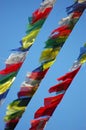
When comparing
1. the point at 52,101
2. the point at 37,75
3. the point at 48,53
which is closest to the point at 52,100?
the point at 52,101

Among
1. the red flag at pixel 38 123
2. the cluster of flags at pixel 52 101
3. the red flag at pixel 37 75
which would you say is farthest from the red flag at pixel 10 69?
the red flag at pixel 38 123

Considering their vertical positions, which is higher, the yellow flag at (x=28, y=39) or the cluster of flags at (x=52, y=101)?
the yellow flag at (x=28, y=39)

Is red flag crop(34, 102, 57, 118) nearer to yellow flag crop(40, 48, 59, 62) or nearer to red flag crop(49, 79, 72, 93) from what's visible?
red flag crop(49, 79, 72, 93)

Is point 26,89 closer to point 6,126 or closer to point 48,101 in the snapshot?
point 48,101

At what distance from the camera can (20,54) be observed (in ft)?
5.56

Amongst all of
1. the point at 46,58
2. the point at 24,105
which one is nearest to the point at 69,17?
the point at 46,58

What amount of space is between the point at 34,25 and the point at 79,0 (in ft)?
1.26

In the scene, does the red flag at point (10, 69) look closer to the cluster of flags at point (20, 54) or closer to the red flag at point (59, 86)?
the cluster of flags at point (20, 54)

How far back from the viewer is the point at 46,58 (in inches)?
69.5

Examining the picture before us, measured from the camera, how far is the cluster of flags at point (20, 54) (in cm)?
168

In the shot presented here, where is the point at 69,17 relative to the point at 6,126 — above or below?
above

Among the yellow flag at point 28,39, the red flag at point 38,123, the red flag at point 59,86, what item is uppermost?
the yellow flag at point 28,39

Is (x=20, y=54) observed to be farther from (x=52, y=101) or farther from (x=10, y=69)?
(x=52, y=101)

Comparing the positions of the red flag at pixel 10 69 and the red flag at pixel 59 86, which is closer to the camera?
the red flag at pixel 10 69
